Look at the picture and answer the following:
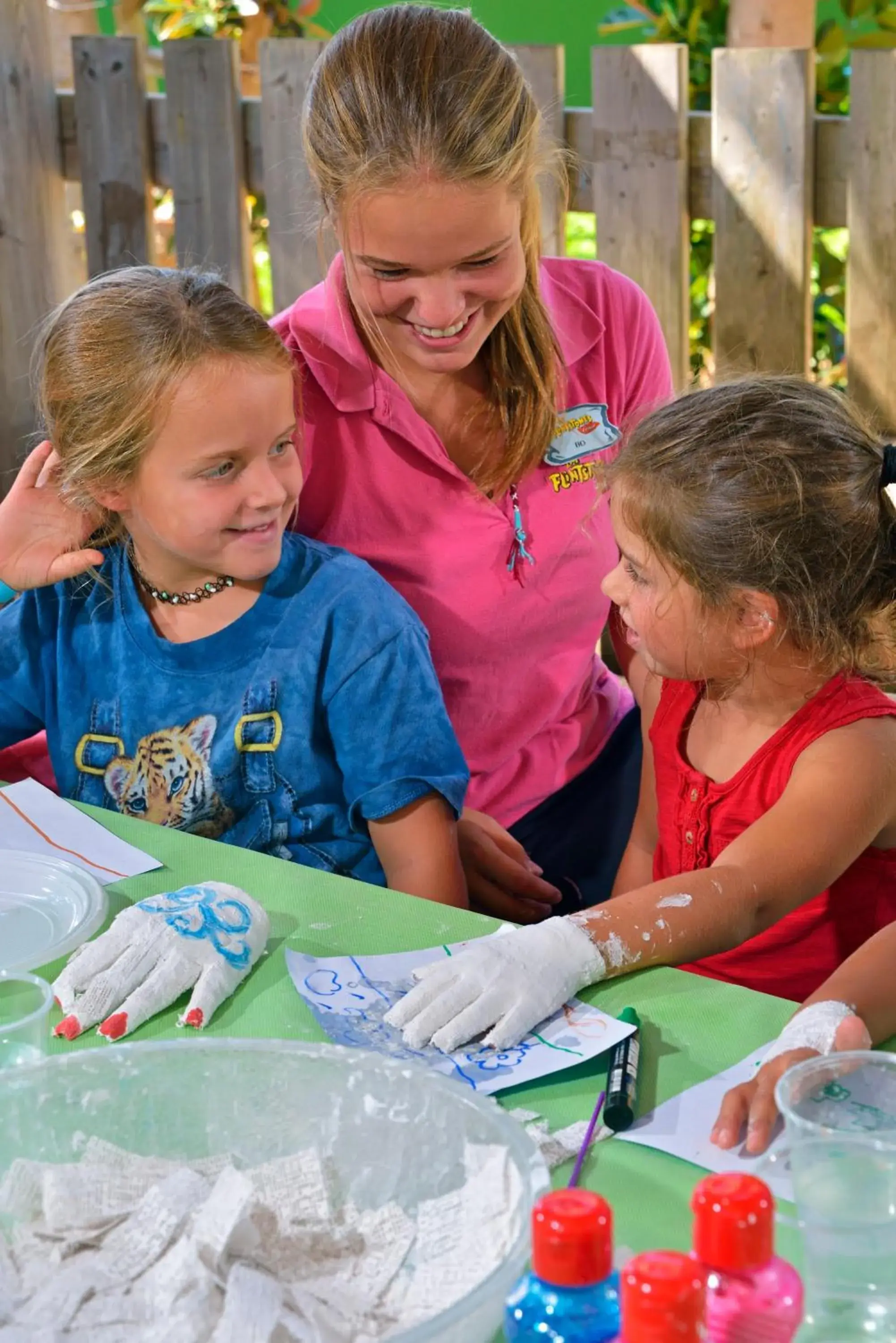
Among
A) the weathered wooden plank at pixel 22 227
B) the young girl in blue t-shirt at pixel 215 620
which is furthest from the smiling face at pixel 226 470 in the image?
the weathered wooden plank at pixel 22 227

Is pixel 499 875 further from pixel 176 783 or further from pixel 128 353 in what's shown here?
pixel 128 353

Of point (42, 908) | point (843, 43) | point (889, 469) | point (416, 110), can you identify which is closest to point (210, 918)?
point (42, 908)

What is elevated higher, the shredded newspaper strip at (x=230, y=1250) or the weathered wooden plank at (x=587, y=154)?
the weathered wooden plank at (x=587, y=154)

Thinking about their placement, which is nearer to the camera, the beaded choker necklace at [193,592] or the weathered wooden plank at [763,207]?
the beaded choker necklace at [193,592]

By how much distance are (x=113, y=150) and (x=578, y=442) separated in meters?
2.16

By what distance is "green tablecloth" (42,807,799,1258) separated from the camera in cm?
93

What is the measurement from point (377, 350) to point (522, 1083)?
1047 mm

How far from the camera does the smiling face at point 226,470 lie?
1.61m

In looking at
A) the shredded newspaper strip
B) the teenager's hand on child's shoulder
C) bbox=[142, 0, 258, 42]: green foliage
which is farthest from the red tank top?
bbox=[142, 0, 258, 42]: green foliage

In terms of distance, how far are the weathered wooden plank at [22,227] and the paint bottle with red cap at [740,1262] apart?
2.92 m

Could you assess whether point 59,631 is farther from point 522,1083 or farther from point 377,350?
point 522,1083

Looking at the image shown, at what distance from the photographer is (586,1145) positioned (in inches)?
38.0

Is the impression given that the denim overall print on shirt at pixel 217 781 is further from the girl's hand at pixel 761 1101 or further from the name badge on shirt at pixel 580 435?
the girl's hand at pixel 761 1101

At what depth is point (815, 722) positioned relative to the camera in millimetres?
1503
